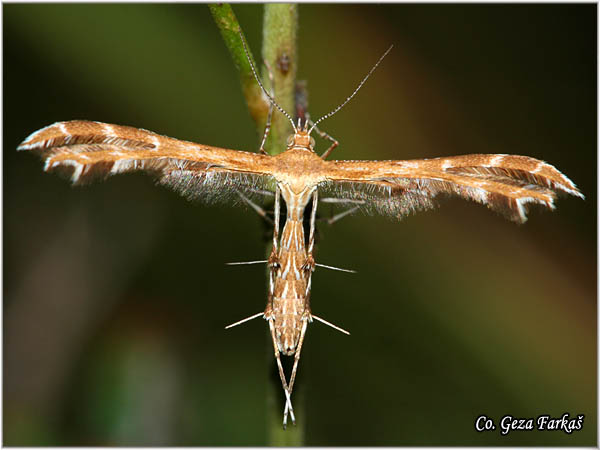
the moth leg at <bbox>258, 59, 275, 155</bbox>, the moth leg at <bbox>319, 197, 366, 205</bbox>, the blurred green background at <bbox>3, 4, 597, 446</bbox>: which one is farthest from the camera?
the blurred green background at <bbox>3, 4, 597, 446</bbox>

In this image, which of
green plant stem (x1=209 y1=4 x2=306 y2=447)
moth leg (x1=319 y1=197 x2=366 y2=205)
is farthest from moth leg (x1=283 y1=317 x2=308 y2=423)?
moth leg (x1=319 y1=197 x2=366 y2=205)

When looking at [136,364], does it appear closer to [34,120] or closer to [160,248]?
[160,248]

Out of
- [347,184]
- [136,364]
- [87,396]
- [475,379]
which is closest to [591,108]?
[475,379]

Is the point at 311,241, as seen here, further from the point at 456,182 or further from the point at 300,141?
the point at 456,182

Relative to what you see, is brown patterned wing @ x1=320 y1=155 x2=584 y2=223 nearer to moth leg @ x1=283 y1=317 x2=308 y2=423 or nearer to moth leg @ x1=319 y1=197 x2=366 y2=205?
moth leg @ x1=319 y1=197 x2=366 y2=205

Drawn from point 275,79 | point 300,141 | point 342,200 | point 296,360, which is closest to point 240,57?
point 275,79

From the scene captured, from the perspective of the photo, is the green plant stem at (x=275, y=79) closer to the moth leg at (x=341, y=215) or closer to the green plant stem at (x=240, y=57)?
the green plant stem at (x=240, y=57)

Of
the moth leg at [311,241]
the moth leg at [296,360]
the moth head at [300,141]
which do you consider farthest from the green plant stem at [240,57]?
the moth leg at [296,360]
